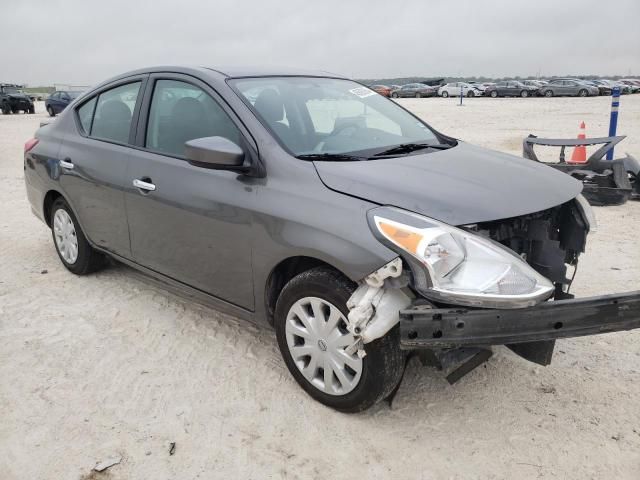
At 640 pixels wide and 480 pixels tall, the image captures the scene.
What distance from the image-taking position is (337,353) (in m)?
2.79

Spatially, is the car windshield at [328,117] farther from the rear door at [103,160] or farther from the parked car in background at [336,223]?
the rear door at [103,160]

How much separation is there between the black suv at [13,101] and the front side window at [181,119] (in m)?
34.0

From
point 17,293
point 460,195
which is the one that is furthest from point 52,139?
point 460,195

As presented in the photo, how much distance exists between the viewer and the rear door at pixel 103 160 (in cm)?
396

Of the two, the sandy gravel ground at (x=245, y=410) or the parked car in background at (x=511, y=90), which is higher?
the parked car in background at (x=511, y=90)

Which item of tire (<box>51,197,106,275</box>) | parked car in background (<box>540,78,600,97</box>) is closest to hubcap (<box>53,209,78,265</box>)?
tire (<box>51,197,106,275</box>)

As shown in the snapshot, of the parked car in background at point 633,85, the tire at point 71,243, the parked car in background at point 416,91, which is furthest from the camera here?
the parked car in background at point 633,85

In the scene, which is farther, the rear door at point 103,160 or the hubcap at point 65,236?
the hubcap at point 65,236

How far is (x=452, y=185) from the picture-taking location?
274 centimetres

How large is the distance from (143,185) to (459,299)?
224 cm

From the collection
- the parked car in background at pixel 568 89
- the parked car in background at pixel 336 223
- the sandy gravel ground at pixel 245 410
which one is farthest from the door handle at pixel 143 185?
the parked car in background at pixel 568 89

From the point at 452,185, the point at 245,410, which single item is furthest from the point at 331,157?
the point at 245,410

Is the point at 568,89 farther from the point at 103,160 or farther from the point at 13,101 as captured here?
the point at 103,160

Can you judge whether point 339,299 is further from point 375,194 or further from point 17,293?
point 17,293
